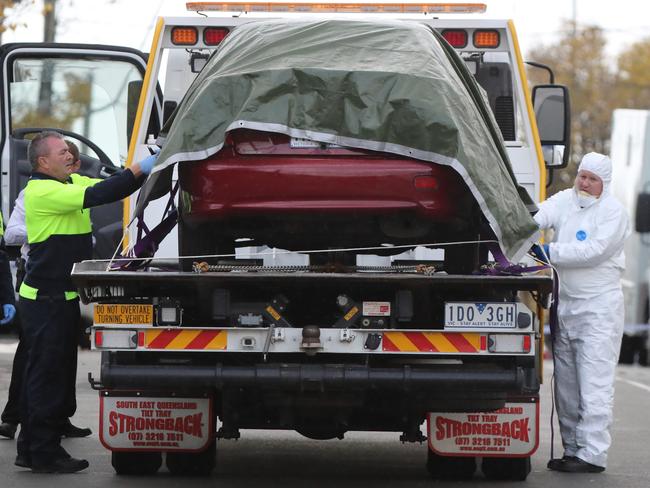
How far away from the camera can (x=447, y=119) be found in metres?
7.96

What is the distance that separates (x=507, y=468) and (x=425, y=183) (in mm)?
2052

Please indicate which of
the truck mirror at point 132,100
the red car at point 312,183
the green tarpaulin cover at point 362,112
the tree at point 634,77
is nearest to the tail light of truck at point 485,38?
the green tarpaulin cover at point 362,112

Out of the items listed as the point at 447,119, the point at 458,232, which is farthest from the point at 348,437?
the point at 447,119

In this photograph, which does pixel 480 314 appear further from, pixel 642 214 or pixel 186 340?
pixel 642 214

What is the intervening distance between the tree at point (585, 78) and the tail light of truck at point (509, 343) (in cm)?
5605

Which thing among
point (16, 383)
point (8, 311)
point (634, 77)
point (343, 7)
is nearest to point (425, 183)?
point (343, 7)

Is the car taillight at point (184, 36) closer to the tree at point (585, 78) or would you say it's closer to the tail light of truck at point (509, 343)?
the tail light of truck at point (509, 343)

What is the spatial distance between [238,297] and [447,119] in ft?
4.52

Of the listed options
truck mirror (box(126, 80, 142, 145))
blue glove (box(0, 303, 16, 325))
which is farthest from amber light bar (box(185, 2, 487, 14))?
blue glove (box(0, 303, 16, 325))

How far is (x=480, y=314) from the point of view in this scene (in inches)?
310

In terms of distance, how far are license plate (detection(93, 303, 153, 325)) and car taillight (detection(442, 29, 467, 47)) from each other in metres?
3.07

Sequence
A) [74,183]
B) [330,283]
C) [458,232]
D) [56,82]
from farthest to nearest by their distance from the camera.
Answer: [56,82], [74,183], [458,232], [330,283]

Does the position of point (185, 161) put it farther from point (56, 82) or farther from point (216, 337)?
point (56, 82)

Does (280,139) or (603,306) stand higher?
(280,139)
